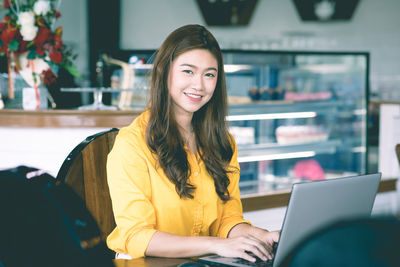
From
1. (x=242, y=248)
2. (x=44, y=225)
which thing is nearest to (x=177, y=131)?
(x=242, y=248)

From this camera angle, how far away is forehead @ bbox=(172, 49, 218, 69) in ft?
4.68

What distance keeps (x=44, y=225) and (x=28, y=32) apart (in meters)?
2.30

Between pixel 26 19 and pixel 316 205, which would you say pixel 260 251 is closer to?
pixel 316 205

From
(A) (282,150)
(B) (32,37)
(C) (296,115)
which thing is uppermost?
(B) (32,37)

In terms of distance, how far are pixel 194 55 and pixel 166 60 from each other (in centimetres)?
9

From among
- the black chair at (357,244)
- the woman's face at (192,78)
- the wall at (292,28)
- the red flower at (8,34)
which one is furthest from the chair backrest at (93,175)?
the wall at (292,28)

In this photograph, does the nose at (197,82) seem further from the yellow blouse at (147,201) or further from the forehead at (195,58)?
the yellow blouse at (147,201)

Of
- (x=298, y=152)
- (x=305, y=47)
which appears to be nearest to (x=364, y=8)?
(x=305, y=47)

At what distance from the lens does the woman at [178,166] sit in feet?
4.21

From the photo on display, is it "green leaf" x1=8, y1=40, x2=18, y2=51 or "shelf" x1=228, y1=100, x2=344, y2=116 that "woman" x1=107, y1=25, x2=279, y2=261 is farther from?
"shelf" x1=228, y1=100, x2=344, y2=116

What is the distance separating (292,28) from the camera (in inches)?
254

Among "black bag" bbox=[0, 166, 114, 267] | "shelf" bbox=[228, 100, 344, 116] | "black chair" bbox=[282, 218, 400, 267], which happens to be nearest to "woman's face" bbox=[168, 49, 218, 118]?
"black bag" bbox=[0, 166, 114, 267]

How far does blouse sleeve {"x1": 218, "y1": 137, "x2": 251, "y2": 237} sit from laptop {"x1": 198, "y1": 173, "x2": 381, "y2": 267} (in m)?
0.36

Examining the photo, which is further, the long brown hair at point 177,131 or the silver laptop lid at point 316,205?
the long brown hair at point 177,131
